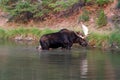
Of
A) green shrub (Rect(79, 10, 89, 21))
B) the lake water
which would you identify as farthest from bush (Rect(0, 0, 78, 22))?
the lake water

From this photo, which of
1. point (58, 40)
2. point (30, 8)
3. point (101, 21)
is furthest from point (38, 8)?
point (58, 40)

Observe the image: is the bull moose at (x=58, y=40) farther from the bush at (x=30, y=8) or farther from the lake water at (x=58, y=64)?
the bush at (x=30, y=8)

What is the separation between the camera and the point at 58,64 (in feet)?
80.9

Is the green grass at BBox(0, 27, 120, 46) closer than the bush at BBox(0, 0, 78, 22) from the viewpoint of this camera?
Yes

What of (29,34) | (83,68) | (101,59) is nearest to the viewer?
(83,68)

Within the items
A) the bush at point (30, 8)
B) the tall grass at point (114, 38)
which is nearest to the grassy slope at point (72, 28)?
the tall grass at point (114, 38)

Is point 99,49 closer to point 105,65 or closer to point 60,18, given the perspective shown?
point 105,65

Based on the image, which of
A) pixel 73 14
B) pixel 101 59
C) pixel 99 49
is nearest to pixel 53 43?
pixel 99 49

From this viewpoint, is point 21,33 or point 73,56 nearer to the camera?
point 73,56

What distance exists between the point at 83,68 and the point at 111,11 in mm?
20662

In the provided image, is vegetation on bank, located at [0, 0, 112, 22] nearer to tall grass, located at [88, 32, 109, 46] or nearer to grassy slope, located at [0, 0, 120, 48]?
grassy slope, located at [0, 0, 120, 48]

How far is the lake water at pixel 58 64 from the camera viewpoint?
2059 cm

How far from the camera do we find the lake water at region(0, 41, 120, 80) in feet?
67.6

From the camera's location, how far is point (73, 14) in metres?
46.3
